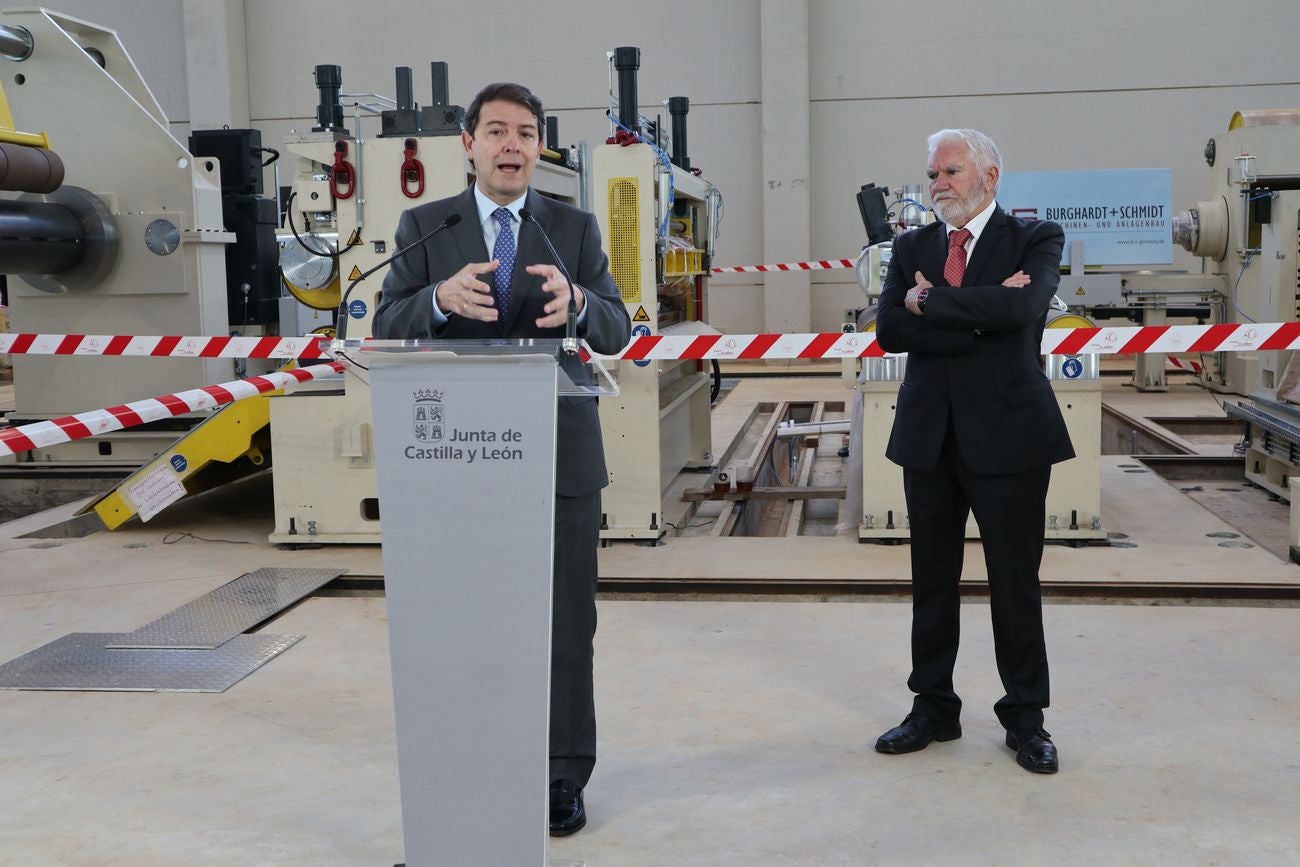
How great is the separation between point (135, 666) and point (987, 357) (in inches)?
93.1

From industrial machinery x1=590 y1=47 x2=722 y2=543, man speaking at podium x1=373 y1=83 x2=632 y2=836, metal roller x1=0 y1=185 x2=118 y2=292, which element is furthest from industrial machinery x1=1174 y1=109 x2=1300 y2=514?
metal roller x1=0 y1=185 x2=118 y2=292

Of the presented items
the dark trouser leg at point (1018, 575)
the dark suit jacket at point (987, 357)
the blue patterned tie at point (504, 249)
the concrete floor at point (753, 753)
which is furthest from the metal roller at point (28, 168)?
the dark trouser leg at point (1018, 575)

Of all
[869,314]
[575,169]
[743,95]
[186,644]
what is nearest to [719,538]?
[869,314]

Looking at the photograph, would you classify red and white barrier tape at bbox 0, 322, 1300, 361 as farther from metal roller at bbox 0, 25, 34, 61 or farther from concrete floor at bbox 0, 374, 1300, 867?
metal roller at bbox 0, 25, 34, 61

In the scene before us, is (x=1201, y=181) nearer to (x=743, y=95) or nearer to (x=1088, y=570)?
(x=743, y=95)

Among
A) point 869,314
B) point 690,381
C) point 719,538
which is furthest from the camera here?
point 690,381

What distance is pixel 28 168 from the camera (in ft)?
16.3

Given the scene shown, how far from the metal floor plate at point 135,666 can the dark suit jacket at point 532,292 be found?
1.48m

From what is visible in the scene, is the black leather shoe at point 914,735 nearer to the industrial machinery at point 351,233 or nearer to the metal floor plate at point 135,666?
the metal floor plate at point 135,666

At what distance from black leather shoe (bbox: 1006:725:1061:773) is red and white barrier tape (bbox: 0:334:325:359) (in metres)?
3.48

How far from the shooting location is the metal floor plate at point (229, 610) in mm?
3646

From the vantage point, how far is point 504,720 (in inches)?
77.1

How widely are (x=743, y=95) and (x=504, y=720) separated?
1122 cm

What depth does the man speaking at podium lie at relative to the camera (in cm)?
214
